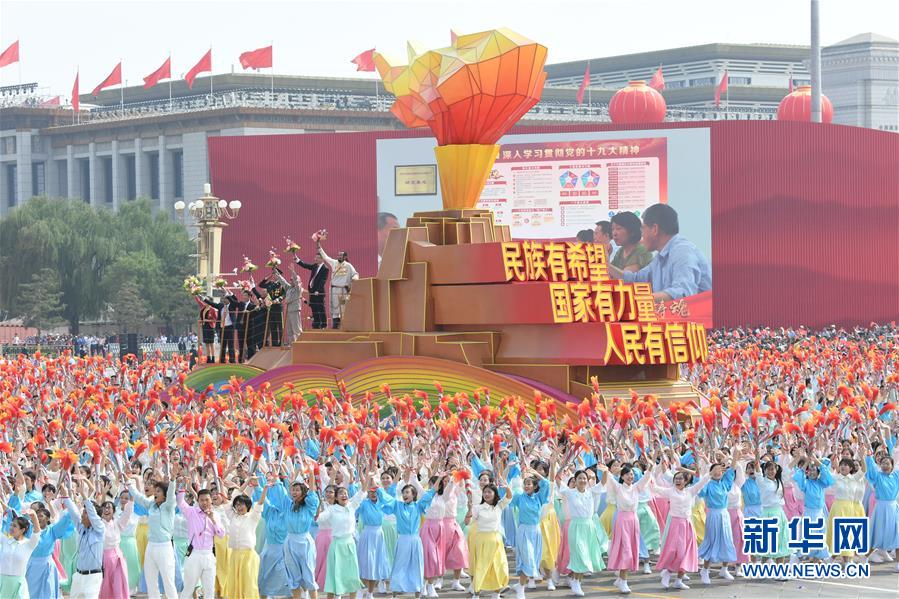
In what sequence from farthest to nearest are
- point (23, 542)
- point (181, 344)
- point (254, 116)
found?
point (254, 116) < point (181, 344) < point (23, 542)

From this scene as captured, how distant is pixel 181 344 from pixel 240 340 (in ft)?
70.4

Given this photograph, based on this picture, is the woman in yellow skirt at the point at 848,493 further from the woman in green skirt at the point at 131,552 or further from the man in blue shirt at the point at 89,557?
the man in blue shirt at the point at 89,557

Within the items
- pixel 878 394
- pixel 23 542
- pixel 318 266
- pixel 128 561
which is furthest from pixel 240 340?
pixel 23 542

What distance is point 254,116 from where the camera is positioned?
80688 mm

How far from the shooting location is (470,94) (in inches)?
1108

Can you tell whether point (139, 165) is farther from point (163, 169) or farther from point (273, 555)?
point (273, 555)

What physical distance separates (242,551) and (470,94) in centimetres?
1486

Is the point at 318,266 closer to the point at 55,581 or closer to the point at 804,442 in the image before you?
the point at 804,442

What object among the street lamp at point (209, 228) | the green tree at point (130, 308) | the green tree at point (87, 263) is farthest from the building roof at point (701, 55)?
the street lamp at point (209, 228)

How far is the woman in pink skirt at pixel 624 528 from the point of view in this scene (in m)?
16.5

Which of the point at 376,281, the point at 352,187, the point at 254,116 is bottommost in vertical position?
the point at 376,281

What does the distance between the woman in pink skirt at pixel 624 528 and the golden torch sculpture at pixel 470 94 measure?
12411mm

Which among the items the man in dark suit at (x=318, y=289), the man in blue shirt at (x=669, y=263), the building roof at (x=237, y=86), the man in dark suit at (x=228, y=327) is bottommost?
the man in dark suit at (x=228, y=327)

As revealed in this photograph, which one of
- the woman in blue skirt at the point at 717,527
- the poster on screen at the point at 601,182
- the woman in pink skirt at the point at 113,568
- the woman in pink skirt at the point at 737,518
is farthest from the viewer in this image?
the poster on screen at the point at 601,182
